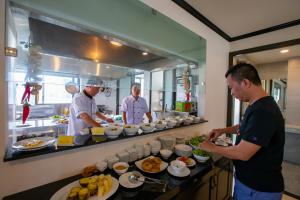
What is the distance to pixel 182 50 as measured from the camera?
7.23 ft

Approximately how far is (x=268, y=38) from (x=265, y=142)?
6.97 feet

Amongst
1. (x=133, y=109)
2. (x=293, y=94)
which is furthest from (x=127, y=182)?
(x=293, y=94)

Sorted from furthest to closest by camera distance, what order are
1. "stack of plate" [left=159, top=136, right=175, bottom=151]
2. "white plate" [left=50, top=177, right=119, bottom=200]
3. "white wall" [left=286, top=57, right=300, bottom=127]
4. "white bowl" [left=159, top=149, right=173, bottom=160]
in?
"white wall" [left=286, top=57, right=300, bottom=127] < "stack of plate" [left=159, top=136, right=175, bottom=151] < "white bowl" [left=159, top=149, right=173, bottom=160] < "white plate" [left=50, top=177, right=119, bottom=200]

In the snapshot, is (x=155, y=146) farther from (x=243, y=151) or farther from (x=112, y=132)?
(x=243, y=151)

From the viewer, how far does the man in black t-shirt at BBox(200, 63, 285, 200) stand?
93 cm

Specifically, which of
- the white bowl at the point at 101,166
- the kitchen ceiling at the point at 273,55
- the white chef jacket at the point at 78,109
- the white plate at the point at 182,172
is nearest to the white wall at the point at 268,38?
the kitchen ceiling at the point at 273,55

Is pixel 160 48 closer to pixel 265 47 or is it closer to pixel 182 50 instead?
pixel 182 50

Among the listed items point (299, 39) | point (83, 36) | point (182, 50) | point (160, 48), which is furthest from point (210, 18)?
point (83, 36)

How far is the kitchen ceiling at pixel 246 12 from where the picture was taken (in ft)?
5.65

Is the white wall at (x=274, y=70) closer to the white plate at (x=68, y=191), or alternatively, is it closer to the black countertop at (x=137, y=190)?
the black countertop at (x=137, y=190)

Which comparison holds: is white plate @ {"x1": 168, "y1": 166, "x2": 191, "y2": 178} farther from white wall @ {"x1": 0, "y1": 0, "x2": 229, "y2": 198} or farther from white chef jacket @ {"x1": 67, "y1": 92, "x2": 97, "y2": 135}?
white chef jacket @ {"x1": 67, "y1": 92, "x2": 97, "y2": 135}

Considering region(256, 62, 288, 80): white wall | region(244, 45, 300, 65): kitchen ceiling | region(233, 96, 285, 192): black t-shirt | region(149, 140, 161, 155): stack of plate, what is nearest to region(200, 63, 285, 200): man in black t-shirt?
region(233, 96, 285, 192): black t-shirt

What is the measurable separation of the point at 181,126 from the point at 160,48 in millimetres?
1042

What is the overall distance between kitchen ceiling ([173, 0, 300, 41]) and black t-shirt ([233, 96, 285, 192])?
1.35 metres
